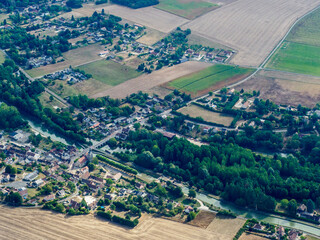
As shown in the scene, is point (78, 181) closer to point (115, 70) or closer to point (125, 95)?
point (125, 95)

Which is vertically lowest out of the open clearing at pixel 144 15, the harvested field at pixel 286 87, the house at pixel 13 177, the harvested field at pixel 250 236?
the house at pixel 13 177

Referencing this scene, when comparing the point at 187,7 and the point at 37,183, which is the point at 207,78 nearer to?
the point at 187,7

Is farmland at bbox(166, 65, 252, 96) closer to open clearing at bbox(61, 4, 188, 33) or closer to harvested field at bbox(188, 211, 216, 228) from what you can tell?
open clearing at bbox(61, 4, 188, 33)

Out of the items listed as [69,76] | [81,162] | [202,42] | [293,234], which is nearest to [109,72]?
[69,76]

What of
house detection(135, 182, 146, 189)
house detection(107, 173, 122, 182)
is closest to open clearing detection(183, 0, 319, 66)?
house detection(107, 173, 122, 182)

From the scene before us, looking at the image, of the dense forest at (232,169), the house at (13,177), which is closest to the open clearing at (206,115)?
the dense forest at (232,169)

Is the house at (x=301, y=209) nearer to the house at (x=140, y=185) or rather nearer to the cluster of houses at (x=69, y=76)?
the house at (x=140, y=185)
